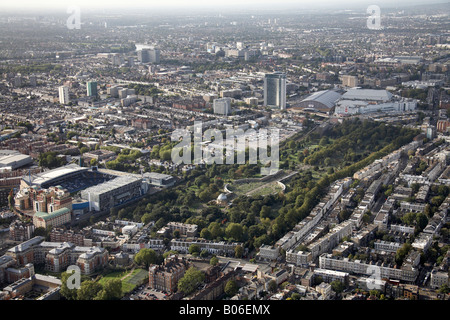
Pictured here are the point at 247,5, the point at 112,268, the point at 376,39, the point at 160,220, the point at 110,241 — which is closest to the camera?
the point at 112,268

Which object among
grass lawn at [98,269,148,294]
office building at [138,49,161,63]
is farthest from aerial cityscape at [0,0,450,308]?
office building at [138,49,161,63]

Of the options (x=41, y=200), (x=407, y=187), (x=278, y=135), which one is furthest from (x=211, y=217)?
(x=278, y=135)

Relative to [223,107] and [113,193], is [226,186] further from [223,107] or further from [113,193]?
[223,107]

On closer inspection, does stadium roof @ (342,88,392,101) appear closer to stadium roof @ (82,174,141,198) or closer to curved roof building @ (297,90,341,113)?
curved roof building @ (297,90,341,113)

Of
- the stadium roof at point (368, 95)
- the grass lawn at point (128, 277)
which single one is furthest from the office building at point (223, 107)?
the grass lawn at point (128, 277)
